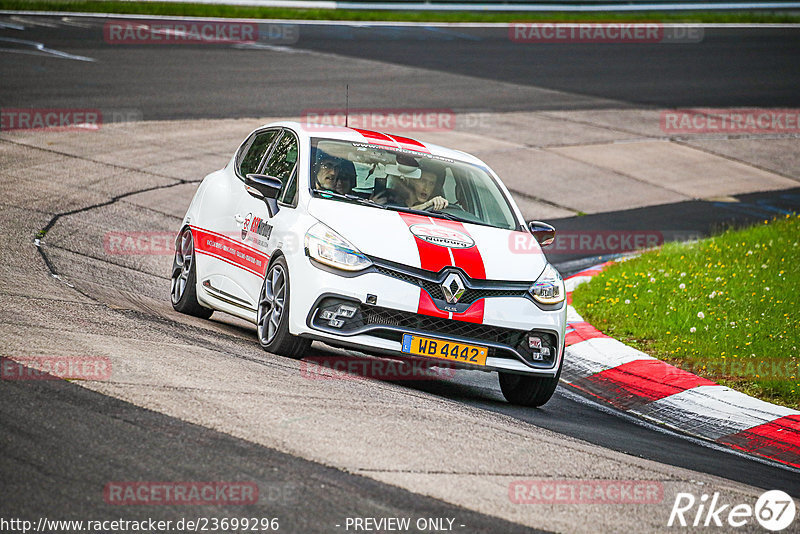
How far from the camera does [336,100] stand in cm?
2027

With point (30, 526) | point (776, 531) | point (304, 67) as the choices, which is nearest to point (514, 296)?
point (776, 531)

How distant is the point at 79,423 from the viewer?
5.26 m

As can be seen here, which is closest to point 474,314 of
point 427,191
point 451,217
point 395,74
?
point 451,217

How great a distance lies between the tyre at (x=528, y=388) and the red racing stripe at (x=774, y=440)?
47.3 inches

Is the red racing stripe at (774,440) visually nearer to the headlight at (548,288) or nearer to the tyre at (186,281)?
the headlight at (548,288)

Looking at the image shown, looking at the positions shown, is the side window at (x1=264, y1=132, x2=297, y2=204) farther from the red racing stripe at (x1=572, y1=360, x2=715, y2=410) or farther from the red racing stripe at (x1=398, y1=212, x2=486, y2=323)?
the red racing stripe at (x1=572, y1=360, x2=715, y2=410)

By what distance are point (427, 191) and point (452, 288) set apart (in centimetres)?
139

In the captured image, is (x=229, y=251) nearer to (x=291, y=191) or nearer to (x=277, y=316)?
(x=291, y=191)

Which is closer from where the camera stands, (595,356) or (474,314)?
(474,314)

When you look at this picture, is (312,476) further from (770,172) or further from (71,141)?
(770,172)

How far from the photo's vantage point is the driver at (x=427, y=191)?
8.33 m

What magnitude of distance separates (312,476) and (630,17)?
31636 mm

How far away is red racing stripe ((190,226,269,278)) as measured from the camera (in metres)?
8.10

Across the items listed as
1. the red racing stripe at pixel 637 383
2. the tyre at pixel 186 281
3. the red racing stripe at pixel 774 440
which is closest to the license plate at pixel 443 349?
the red racing stripe at pixel 637 383
